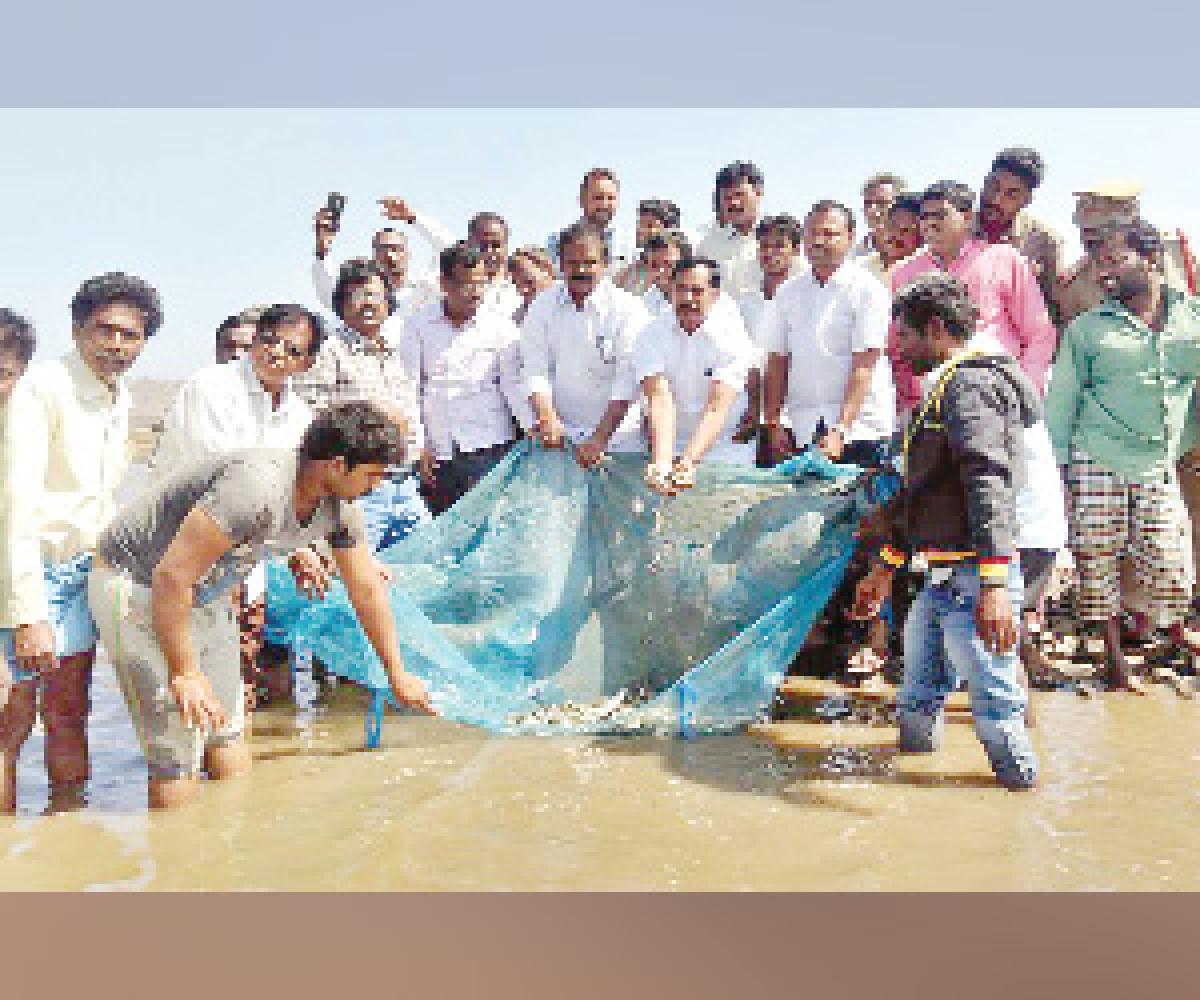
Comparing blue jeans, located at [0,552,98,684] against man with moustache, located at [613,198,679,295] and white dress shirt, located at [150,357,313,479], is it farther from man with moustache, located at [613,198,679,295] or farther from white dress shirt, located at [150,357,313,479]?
man with moustache, located at [613,198,679,295]

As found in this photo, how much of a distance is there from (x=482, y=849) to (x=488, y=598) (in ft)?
5.88

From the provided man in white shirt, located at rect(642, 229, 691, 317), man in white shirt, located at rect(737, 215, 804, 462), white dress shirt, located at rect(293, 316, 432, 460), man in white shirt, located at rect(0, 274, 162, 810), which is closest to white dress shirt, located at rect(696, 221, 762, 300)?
man in white shirt, located at rect(737, 215, 804, 462)

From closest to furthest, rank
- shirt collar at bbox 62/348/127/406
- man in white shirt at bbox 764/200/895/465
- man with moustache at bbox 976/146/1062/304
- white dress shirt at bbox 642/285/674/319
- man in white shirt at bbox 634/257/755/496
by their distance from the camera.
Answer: shirt collar at bbox 62/348/127/406
man in white shirt at bbox 634/257/755/496
man in white shirt at bbox 764/200/895/465
man with moustache at bbox 976/146/1062/304
white dress shirt at bbox 642/285/674/319

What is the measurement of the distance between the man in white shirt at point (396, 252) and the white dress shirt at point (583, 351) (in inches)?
49.0

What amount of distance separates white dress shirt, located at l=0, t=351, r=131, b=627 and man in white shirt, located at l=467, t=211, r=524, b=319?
2784 millimetres

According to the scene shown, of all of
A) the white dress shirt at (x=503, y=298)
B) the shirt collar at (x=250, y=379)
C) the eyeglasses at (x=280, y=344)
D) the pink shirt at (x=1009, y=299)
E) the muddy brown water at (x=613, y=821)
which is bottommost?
the muddy brown water at (x=613, y=821)

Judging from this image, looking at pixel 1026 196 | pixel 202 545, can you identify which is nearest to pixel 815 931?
pixel 202 545

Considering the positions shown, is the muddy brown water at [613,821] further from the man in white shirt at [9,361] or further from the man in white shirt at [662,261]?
the man in white shirt at [662,261]

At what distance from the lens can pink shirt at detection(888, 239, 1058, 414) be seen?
574 centimetres

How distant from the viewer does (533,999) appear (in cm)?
242

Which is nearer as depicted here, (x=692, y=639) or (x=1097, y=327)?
(x=692, y=639)

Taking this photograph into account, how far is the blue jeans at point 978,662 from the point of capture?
4.30 metres

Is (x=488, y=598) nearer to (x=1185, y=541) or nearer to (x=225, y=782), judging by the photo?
(x=225, y=782)

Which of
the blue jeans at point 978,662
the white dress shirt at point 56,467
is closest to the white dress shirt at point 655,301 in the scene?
the blue jeans at point 978,662
